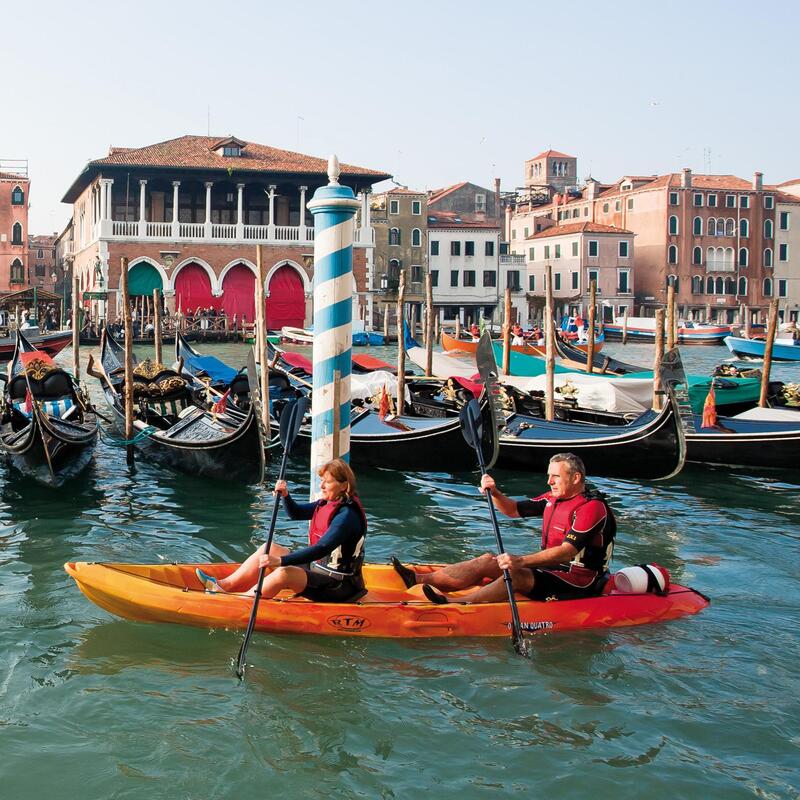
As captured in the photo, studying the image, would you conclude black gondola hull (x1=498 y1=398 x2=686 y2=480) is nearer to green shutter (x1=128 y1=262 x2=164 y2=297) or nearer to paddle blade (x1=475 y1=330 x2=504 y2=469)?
paddle blade (x1=475 y1=330 x2=504 y2=469)

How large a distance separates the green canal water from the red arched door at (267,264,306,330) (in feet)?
70.6

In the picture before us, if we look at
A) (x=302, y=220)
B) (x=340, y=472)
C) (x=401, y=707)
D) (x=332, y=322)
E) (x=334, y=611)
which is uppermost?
(x=302, y=220)

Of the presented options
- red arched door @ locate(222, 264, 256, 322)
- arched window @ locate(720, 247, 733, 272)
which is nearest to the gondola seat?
red arched door @ locate(222, 264, 256, 322)

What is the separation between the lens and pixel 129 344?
781 cm

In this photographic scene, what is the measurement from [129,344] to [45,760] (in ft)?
16.5

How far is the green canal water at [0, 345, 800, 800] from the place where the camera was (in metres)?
3.05

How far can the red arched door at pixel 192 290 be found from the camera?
25938 mm

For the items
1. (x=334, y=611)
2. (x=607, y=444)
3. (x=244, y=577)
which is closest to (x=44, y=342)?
(x=607, y=444)

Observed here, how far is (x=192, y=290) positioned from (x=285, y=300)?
2460 mm

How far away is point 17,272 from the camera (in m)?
37.1

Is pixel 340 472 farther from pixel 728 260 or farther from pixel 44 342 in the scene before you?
pixel 728 260

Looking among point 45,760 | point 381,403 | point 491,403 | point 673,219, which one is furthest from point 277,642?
point 673,219

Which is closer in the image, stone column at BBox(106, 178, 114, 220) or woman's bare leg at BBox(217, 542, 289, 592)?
woman's bare leg at BBox(217, 542, 289, 592)

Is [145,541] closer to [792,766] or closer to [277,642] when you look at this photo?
[277,642]
